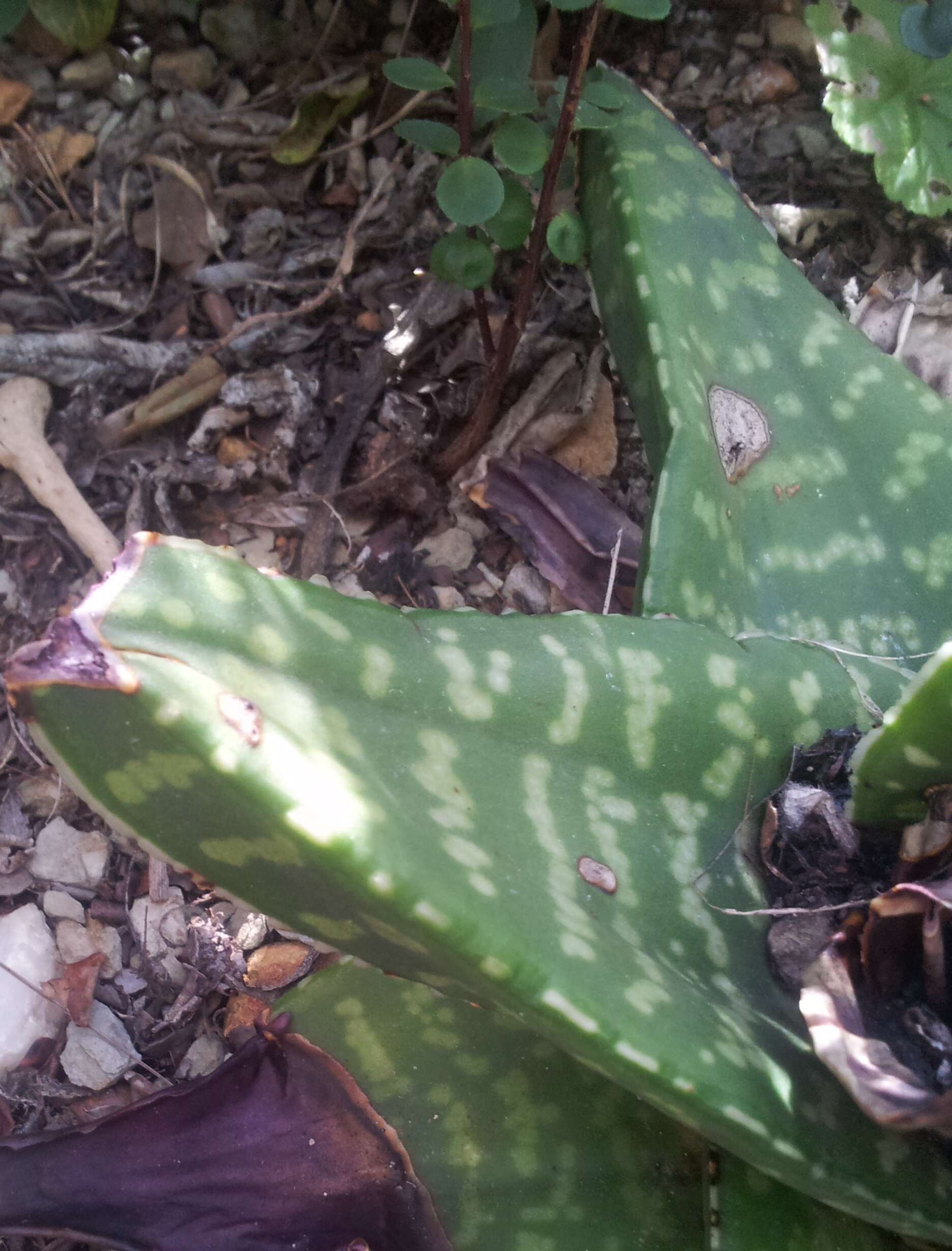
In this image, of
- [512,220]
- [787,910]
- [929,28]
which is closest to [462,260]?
Answer: [512,220]

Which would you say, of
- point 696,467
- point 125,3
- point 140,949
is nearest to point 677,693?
point 696,467

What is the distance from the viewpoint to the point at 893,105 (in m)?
1.35

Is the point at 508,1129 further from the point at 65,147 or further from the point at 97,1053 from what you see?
the point at 65,147

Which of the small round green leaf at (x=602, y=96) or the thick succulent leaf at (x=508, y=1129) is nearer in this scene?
the thick succulent leaf at (x=508, y=1129)

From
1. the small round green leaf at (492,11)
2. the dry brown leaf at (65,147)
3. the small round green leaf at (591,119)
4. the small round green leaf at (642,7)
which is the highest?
the small round green leaf at (642,7)

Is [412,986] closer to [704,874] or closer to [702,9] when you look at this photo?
[704,874]

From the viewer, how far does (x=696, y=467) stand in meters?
0.96

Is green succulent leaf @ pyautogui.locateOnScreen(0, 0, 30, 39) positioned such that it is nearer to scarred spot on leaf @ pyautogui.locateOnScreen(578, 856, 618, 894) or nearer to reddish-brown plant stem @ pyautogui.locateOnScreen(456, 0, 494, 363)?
reddish-brown plant stem @ pyautogui.locateOnScreen(456, 0, 494, 363)

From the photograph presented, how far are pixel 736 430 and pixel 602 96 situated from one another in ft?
1.22

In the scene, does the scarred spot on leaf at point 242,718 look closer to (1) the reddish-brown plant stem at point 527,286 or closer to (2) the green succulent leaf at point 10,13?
(1) the reddish-brown plant stem at point 527,286

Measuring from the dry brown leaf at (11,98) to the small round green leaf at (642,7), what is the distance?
99 centimetres

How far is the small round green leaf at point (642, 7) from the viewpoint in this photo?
3.37ft

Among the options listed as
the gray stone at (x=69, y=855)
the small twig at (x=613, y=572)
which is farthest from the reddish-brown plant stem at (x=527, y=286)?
the gray stone at (x=69, y=855)

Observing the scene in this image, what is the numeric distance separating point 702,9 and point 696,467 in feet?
3.45
